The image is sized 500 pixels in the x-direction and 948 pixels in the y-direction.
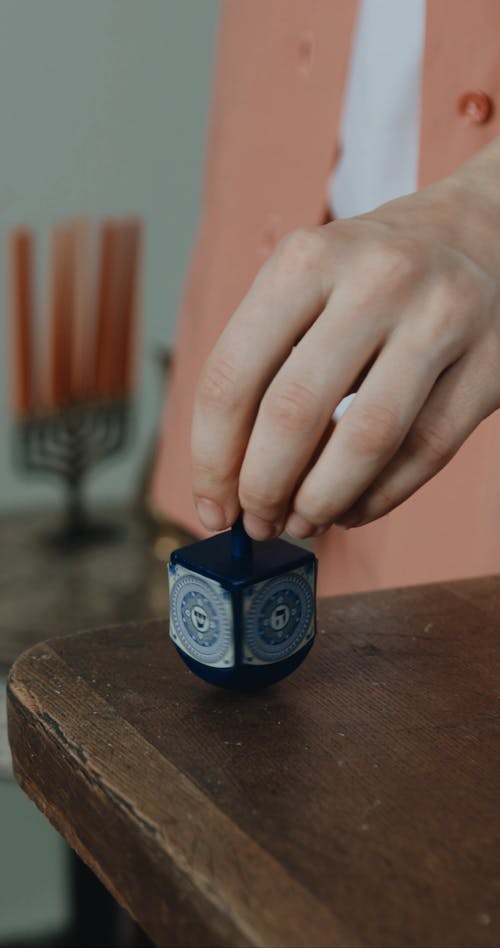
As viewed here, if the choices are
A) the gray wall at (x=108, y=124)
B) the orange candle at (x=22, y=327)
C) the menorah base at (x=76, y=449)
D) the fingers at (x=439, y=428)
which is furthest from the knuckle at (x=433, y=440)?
the gray wall at (x=108, y=124)

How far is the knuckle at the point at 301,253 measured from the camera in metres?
0.44

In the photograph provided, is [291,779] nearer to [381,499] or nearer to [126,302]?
[381,499]

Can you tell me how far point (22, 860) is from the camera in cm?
199

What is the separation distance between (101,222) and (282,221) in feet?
3.33

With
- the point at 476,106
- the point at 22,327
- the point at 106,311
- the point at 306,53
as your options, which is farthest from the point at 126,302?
the point at 476,106

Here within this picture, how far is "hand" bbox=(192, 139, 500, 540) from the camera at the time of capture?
0.44 m

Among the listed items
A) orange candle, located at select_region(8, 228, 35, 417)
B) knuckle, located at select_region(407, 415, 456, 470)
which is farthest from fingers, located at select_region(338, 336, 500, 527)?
orange candle, located at select_region(8, 228, 35, 417)

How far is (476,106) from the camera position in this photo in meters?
0.73

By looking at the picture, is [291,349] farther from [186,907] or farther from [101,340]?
[101,340]

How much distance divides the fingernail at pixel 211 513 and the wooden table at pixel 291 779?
0.07 metres

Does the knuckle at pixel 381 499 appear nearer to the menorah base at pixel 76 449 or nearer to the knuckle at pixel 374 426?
the knuckle at pixel 374 426

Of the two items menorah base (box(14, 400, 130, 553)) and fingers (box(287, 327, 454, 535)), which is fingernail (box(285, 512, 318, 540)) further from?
menorah base (box(14, 400, 130, 553))

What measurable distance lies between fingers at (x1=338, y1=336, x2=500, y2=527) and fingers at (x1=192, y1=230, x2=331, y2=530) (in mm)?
61

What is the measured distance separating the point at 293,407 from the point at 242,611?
97mm
